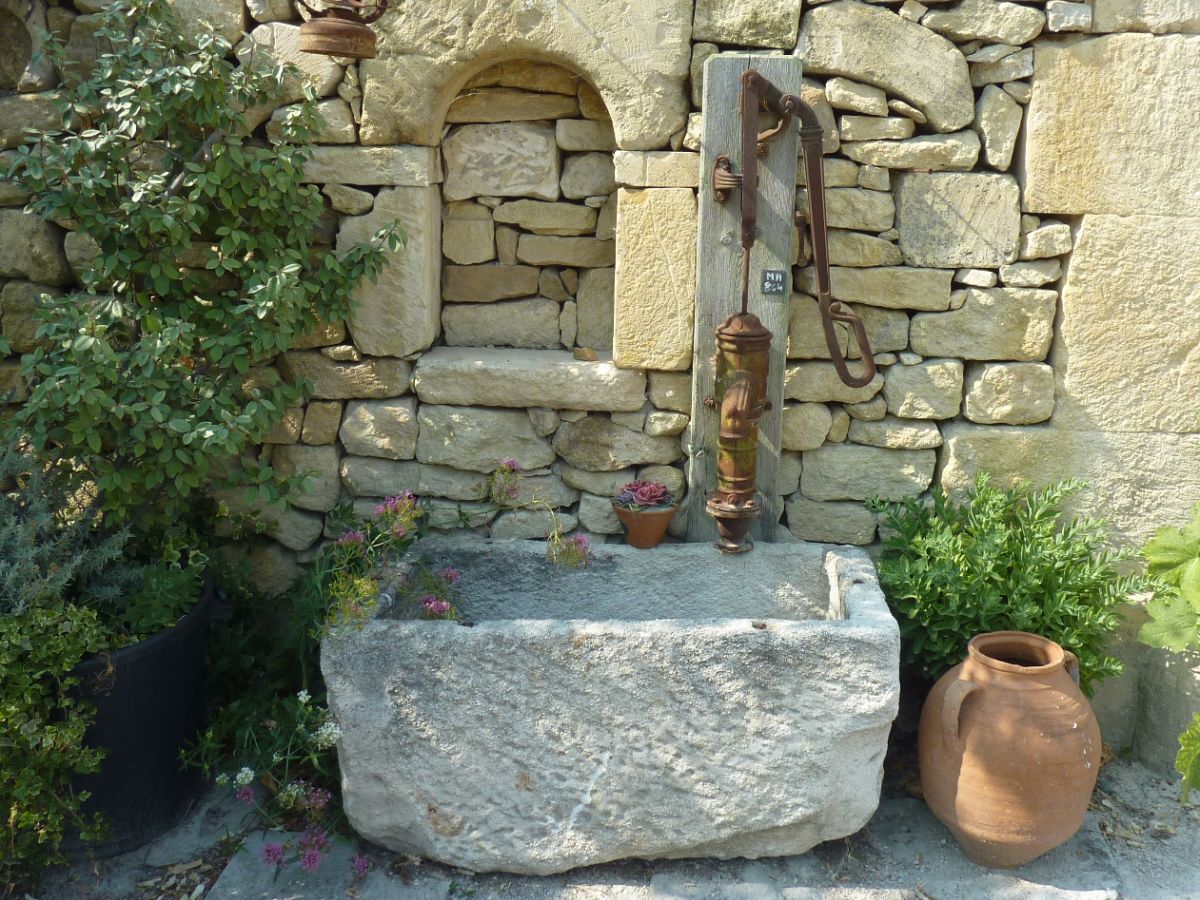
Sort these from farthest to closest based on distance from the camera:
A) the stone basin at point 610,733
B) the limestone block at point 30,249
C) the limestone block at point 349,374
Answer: the limestone block at point 349,374 → the limestone block at point 30,249 → the stone basin at point 610,733

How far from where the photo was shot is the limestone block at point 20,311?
339cm

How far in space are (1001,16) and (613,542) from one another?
1.86 meters

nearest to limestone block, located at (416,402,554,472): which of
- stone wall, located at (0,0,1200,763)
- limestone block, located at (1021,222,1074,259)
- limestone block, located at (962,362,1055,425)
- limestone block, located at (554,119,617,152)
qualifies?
stone wall, located at (0,0,1200,763)

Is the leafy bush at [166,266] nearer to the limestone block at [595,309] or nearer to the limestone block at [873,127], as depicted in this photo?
the limestone block at [595,309]

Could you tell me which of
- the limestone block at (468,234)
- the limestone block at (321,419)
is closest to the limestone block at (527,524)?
the limestone block at (321,419)

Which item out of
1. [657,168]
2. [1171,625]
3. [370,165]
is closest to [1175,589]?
[1171,625]

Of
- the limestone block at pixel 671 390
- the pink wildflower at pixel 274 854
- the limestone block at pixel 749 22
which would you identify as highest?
the limestone block at pixel 749 22

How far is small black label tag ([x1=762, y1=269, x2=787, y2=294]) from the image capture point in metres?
3.24

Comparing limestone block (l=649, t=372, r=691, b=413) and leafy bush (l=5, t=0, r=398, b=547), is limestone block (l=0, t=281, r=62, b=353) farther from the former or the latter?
limestone block (l=649, t=372, r=691, b=413)

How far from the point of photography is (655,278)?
10.8 ft

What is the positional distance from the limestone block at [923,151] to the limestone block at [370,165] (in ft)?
4.05

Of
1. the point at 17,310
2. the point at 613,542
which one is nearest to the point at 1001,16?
the point at 613,542

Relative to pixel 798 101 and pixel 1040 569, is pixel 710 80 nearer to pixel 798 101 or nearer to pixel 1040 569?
pixel 798 101

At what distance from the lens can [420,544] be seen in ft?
11.0
